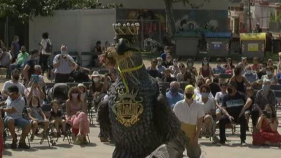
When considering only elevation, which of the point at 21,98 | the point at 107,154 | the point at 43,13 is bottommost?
the point at 107,154

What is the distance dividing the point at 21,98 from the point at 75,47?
14819 millimetres

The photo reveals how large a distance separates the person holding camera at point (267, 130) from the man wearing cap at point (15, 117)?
4.82 m

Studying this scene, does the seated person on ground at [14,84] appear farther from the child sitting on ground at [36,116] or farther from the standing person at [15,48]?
the standing person at [15,48]

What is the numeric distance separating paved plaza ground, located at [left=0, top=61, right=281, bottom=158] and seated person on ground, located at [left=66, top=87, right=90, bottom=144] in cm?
26

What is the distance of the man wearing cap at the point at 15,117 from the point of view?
16422 mm

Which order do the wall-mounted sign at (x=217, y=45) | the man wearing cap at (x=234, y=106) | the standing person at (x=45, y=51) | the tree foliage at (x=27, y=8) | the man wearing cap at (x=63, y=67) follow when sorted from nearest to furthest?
the man wearing cap at (x=234, y=106)
the man wearing cap at (x=63, y=67)
the standing person at (x=45, y=51)
the tree foliage at (x=27, y=8)
the wall-mounted sign at (x=217, y=45)

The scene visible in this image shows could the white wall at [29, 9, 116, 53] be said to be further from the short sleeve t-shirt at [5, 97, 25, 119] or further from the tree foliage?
the short sleeve t-shirt at [5, 97, 25, 119]

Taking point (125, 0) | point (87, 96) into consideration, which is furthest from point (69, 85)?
point (125, 0)

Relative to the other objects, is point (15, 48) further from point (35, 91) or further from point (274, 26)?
point (274, 26)

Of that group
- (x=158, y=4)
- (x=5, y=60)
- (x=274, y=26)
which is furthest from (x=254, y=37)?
(x=274, y=26)

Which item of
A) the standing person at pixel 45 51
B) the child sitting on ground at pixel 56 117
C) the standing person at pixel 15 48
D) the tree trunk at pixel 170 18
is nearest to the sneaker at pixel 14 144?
the child sitting on ground at pixel 56 117

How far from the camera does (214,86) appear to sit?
794 inches

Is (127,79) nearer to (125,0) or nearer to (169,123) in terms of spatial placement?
(169,123)

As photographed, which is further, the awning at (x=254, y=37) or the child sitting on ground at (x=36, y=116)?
the awning at (x=254, y=37)
